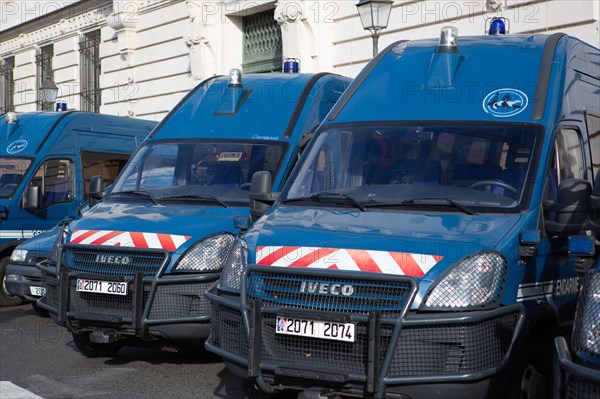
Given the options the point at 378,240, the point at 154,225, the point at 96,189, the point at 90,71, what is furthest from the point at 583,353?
the point at 90,71

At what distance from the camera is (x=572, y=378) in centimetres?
476

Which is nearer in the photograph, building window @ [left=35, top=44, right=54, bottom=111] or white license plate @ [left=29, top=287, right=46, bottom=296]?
white license plate @ [left=29, top=287, right=46, bottom=296]

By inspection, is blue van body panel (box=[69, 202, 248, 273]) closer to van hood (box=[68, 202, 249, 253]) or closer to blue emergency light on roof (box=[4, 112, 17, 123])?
van hood (box=[68, 202, 249, 253])

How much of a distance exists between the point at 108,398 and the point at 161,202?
2072 millimetres

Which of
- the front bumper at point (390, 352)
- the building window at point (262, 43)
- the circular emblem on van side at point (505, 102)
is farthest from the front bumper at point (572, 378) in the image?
the building window at point (262, 43)

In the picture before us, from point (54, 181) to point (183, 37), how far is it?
34.8 feet

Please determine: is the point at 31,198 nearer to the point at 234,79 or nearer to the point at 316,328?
the point at 234,79

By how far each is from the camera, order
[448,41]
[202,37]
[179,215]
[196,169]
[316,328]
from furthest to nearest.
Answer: [202,37], [196,169], [179,215], [448,41], [316,328]

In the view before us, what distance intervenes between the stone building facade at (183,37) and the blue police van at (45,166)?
5.67 meters

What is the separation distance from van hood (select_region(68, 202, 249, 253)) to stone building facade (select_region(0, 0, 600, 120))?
7.27 metres

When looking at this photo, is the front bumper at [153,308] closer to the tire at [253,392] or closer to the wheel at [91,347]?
the wheel at [91,347]

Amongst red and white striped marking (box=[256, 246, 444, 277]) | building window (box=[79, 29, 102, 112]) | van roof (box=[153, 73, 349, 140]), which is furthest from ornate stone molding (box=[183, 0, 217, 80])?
red and white striped marking (box=[256, 246, 444, 277])

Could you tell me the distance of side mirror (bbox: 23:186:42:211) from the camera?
12430mm

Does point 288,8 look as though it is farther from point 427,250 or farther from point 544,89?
point 427,250
